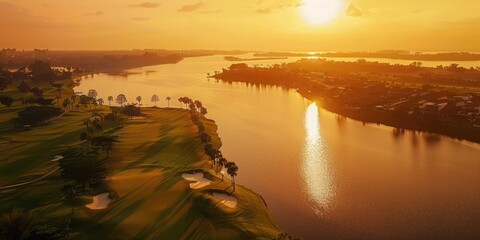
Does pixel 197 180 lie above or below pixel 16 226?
below

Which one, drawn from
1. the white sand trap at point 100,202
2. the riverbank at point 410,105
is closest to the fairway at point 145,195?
the white sand trap at point 100,202

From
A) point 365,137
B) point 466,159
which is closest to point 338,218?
point 466,159

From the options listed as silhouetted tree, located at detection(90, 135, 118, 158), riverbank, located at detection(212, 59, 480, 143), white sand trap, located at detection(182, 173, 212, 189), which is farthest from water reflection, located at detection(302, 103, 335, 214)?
silhouetted tree, located at detection(90, 135, 118, 158)

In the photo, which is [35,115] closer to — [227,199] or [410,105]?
[227,199]

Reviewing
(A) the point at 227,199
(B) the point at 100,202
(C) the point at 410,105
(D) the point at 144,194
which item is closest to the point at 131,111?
(D) the point at 144,194

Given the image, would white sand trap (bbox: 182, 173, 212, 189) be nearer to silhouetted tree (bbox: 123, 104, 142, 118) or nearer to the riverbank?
silhouetted tree (bbox: 123, 104, 142, 118)

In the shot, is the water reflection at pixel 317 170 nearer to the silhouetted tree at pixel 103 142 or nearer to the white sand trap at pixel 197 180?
the white sand trap at pixel 197 180
